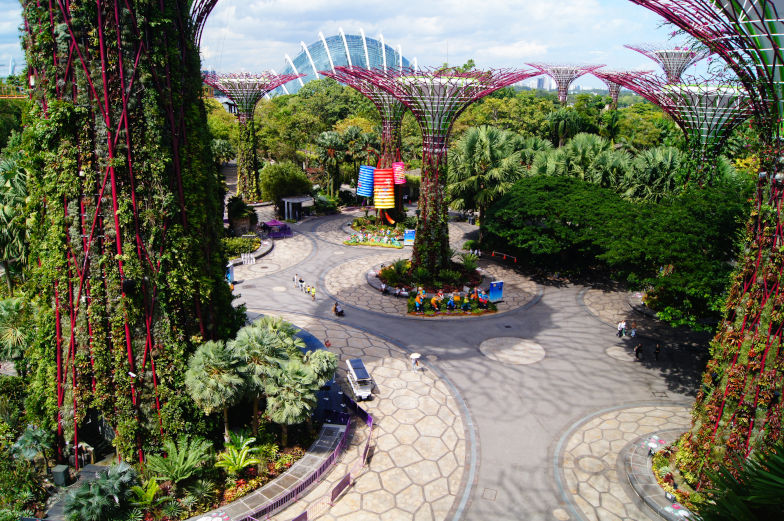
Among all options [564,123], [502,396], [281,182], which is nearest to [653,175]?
[502,396]

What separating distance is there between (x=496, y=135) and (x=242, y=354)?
2463 centimetres

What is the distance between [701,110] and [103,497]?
28938 mm

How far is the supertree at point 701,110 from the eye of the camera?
25.1 meters

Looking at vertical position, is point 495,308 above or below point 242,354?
below

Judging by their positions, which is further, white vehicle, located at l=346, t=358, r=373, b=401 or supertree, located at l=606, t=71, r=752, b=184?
supertree, located at l=606, t=71, r=752, b=184

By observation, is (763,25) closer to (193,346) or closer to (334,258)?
(193,346)

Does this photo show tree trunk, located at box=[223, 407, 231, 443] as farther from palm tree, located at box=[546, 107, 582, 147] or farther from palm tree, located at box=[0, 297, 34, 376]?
palm tree, located at box=[546, 107, 582, 147]

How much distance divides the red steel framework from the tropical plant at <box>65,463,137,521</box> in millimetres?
1460

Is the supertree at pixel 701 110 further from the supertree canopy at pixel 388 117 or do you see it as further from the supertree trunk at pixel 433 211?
the supertree canopy at pixel 388 117

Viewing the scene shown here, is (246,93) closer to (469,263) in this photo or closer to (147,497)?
(469,263)

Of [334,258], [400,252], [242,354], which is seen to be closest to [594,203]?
[400,252]

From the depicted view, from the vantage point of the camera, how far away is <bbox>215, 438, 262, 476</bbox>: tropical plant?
14.0m

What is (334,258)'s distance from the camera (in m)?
34.5

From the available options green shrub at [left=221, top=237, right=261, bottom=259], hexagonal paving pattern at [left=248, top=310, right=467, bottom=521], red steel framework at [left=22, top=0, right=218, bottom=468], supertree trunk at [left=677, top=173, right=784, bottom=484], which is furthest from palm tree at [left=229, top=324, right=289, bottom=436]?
green shrub at [left=221, top=237, right=261, bottom=259]
